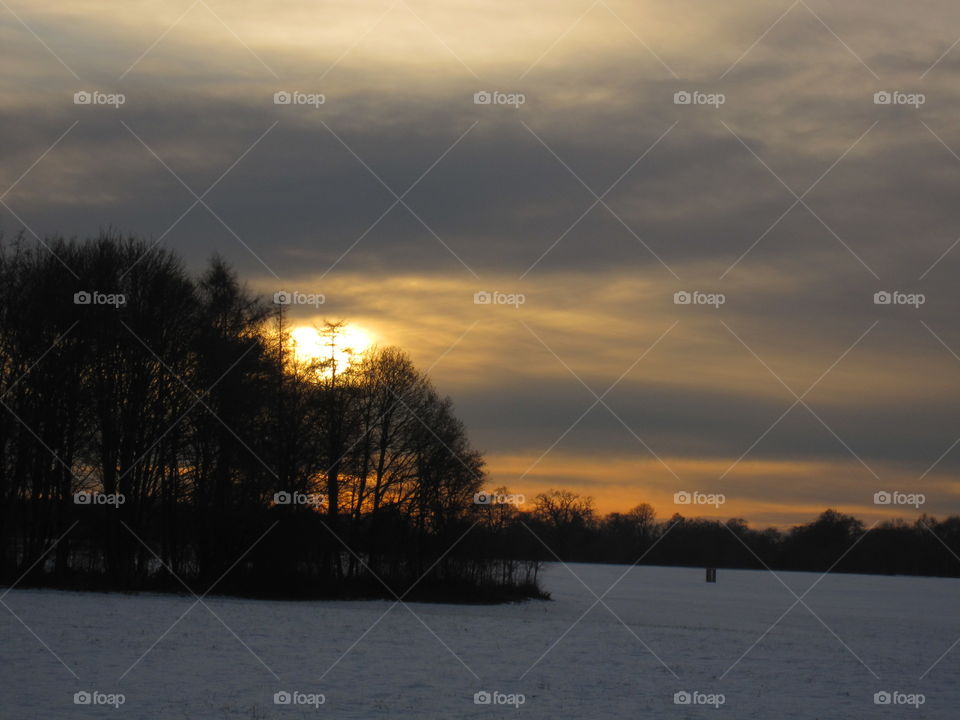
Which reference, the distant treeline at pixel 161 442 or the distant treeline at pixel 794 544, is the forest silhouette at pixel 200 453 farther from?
the distant treeline at pixel 794 544

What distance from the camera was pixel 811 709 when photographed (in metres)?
20.2

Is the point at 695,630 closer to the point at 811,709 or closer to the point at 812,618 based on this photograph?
the point at 812,618

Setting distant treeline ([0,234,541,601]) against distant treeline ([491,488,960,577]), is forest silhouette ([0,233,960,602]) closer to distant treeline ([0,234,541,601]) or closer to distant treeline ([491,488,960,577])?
distant treeline ([0,234,541,601])

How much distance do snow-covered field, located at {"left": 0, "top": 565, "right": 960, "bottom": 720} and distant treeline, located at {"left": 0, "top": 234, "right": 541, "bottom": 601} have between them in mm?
7983

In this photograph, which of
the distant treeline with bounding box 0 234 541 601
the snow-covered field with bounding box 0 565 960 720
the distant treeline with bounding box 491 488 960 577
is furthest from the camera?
the distant treeline with bounding box 491 488 960 577

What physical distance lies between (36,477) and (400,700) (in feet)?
111

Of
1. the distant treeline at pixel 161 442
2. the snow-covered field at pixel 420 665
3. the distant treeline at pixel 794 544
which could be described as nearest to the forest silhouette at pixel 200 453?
the distant treeline at pixel 161 442

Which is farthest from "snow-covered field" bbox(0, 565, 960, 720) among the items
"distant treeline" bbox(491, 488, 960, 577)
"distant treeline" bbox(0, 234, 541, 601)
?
"distant treeline" bbox(491, 488, 960, 577)

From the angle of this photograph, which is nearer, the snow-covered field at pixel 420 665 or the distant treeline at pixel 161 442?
the snow-covered field at pixel 420 665

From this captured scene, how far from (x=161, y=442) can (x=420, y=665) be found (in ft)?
93.9

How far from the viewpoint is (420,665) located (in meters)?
23.6

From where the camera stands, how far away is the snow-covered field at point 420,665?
1847 centimetres

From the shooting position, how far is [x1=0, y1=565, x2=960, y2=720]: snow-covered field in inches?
727

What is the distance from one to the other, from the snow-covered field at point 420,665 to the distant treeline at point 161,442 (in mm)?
7983
